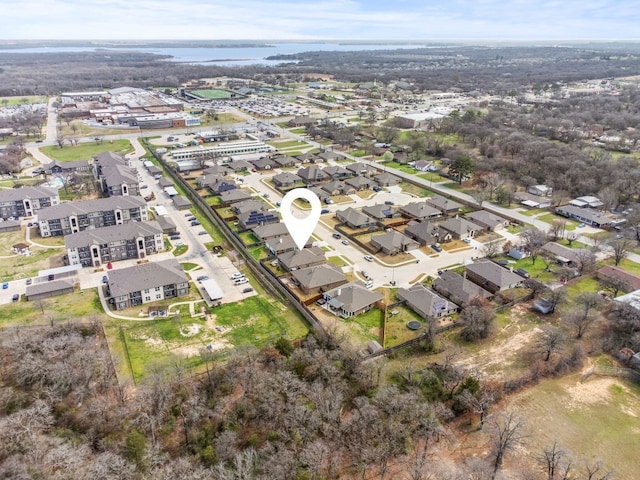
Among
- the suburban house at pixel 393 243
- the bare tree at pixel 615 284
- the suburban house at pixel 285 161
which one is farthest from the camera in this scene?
the suburban house at pixel 285 161

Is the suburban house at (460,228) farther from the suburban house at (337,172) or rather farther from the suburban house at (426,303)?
the suburban house at (337,172)

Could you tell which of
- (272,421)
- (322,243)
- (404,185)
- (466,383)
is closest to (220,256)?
(322,243)

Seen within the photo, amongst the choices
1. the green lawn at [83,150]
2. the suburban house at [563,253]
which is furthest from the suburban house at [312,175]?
the green lawn at [83,150]

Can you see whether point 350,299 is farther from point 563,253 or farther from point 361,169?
point 361,169

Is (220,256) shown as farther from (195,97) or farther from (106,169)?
(195,97)

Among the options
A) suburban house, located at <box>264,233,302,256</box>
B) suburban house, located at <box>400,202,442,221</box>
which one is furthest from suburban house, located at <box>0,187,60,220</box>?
suburban house, located at <box>400,202,442,221</box>

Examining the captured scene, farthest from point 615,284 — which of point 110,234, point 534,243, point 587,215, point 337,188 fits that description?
point 110,234
